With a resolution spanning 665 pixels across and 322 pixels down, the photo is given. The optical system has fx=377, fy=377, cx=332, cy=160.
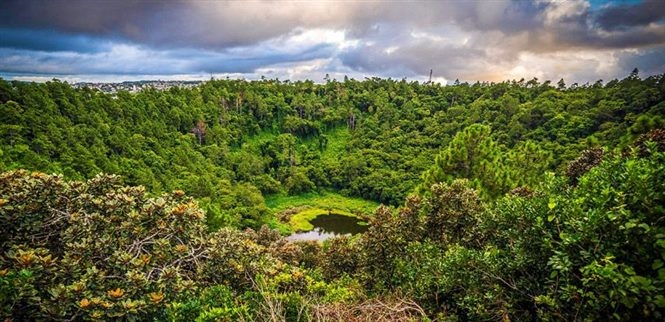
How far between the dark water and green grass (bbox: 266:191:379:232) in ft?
4.02

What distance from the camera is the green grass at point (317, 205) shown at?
54375 mm

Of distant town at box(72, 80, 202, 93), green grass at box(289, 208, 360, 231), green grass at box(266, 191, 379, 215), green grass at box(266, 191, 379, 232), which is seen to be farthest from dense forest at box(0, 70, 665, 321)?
distant town at box(72, 80, 202, 93)

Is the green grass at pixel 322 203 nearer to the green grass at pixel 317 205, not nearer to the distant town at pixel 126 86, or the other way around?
the green grass at pixel 317 205

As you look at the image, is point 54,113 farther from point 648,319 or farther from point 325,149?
point 648,319

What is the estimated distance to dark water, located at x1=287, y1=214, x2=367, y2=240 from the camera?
4594 cm

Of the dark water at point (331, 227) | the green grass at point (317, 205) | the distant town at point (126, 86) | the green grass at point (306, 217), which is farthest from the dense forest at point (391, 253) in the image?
the distant town at point (126, 86)

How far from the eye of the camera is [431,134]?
74.2 m

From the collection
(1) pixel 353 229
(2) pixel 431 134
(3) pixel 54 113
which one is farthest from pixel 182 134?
(2) pixel 431 134

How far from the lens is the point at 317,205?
192 ft

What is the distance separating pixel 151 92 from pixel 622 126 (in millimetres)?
68986

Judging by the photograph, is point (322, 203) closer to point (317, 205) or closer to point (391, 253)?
point (317, 205)

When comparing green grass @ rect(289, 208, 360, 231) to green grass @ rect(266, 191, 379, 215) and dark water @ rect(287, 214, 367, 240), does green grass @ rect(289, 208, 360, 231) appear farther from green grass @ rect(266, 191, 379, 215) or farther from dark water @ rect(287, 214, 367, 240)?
green grass @ rect(266, 191, 379, 215)

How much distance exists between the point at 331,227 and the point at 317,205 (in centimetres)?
936

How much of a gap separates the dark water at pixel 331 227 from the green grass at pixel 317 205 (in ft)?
4.02
